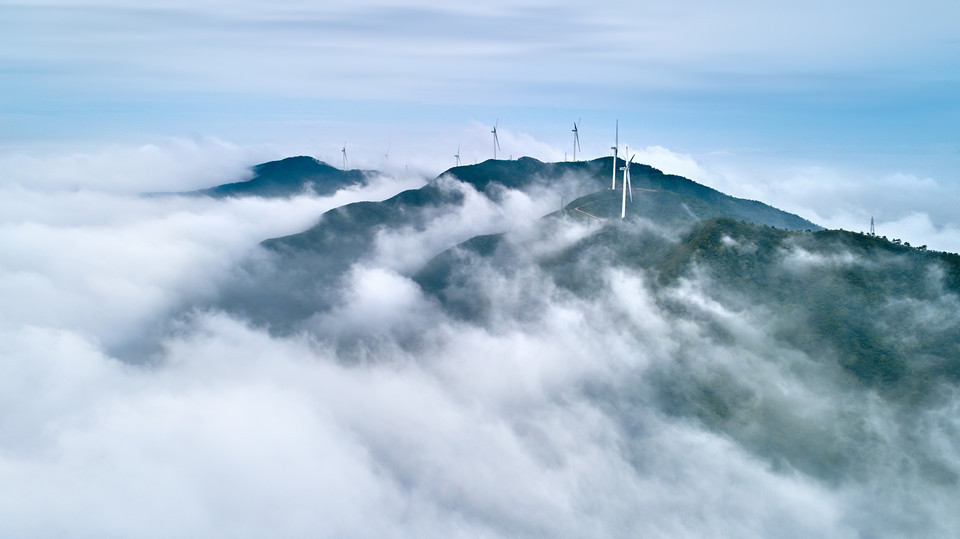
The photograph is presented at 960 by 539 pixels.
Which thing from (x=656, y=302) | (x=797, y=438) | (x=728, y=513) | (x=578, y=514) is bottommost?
(x=578, y=514)

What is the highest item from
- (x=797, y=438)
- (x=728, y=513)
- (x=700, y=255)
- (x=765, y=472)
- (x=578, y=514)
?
(x=700, y=255)

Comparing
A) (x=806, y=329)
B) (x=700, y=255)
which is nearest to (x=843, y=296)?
(x=806, y=329)

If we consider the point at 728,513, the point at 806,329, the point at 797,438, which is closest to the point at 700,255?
the point at 806,329

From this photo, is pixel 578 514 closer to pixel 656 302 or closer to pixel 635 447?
pixel 635 447

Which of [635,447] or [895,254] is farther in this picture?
[635,447]

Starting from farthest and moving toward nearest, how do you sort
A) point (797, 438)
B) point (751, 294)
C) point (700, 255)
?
1. point (700, 255)
2. point (751, 294)
3. point (797, 438)

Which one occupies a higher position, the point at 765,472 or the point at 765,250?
the point at 765,250

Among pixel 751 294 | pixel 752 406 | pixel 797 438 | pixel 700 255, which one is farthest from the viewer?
pixel 700 255

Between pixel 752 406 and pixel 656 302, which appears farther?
pixel 656 302

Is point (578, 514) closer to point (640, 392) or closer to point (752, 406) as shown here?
point (640, 392)
